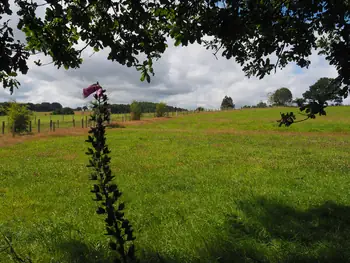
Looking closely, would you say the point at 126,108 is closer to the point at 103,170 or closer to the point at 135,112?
the point at 135,112

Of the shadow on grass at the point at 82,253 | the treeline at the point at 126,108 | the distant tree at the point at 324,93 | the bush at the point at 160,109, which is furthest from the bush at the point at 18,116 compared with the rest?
the distant tree at the point at 324,93

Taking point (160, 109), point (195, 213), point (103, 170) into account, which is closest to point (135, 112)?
point (160, 109)

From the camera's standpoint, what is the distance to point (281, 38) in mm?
5348

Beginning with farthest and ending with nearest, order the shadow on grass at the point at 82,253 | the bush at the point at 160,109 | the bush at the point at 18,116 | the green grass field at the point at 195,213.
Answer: the bush at the point at 160,109 < the bush at the point at 18,116 < the green grass field at the point at 195,213 < the shadow on grass at the point at 82,253

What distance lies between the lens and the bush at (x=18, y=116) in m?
39.6

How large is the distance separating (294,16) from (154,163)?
440 inches

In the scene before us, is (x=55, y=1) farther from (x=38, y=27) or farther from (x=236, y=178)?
(x=236, y=178)

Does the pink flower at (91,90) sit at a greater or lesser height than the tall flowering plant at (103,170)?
greater

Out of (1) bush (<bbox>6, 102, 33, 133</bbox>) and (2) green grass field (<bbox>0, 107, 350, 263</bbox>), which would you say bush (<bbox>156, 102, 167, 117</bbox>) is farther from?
(2) green grass field (<bbox>0, 107, 350, 263</bbox>)

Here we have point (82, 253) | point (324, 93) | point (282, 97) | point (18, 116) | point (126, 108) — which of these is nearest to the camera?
point (324, 93)

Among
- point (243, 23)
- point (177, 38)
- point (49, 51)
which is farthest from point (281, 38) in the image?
point (49, 51)

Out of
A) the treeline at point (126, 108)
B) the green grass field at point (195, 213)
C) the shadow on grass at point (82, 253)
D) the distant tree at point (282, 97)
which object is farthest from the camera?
the distant tree at point (282, 97)

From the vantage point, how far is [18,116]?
131 ft

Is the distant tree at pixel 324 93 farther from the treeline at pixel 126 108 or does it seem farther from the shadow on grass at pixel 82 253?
the shadow on grass at pixel 82 253
